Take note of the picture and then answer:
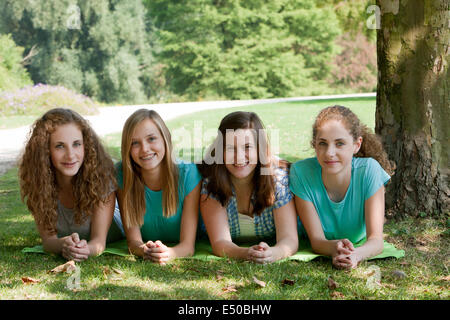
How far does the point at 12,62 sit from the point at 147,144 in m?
22.6

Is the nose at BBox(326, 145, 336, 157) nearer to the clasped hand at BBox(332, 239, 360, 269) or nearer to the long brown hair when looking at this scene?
the long brown hair

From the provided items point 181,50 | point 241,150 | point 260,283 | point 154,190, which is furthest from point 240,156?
point 181,50

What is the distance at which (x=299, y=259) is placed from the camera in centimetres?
354

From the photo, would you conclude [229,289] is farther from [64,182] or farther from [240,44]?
[240,44]

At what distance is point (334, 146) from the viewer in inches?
143

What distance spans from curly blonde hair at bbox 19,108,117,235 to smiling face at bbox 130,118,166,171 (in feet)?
0.96

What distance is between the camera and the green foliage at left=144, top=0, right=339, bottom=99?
81.1 feet

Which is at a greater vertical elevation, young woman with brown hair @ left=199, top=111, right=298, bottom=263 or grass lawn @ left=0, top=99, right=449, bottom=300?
young woman with brown hair @ left=199, top=111, right=298, bottom=263

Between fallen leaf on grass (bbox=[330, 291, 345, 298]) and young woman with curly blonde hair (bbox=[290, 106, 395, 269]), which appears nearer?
fallen leaf on grass (bbox=[330, 291, 345, 298])

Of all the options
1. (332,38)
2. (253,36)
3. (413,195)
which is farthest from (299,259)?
(332,38)

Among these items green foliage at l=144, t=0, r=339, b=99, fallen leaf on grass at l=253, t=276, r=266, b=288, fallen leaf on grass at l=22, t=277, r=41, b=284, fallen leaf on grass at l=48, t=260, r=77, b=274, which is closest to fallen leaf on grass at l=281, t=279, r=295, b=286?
fallen leaf on grass at l=253, t=276, r=266, b=288
